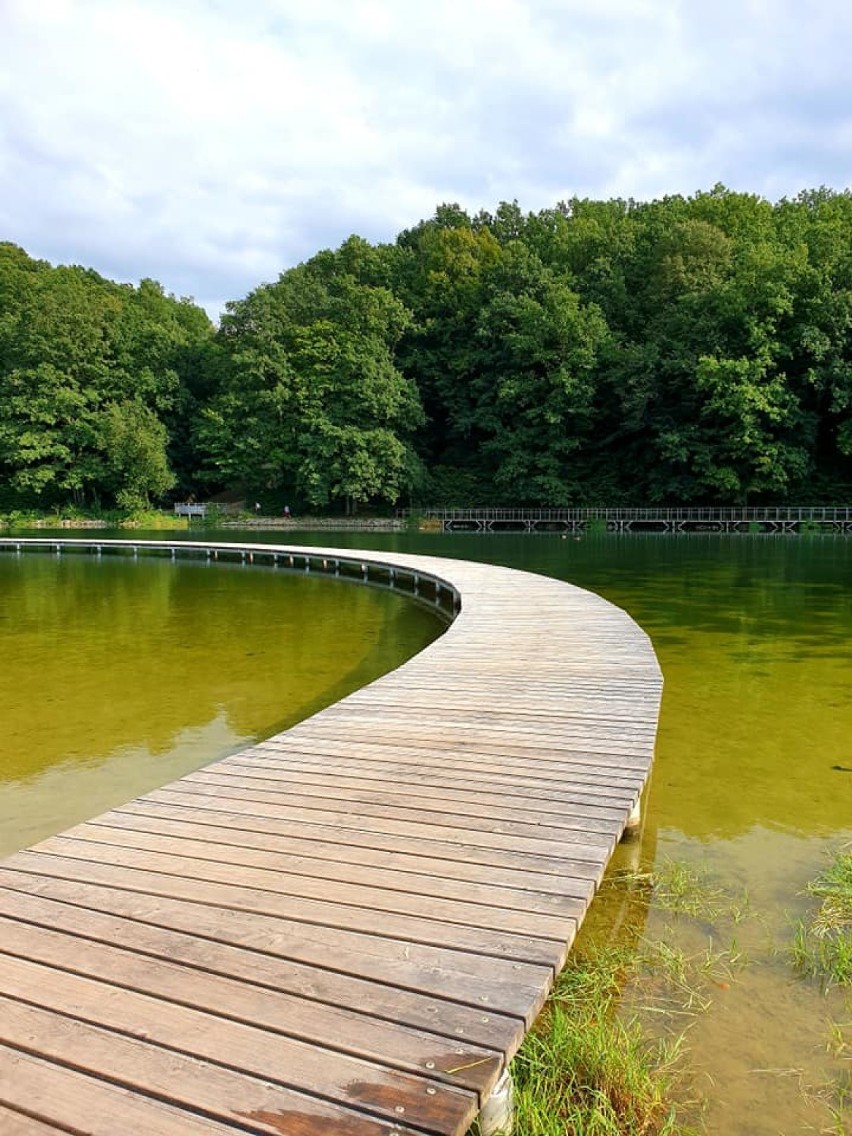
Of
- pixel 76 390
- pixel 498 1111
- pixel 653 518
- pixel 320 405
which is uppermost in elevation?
pixel 76 390

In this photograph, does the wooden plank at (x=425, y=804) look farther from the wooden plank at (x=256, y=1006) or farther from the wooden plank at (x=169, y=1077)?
the wooden plank at (x=169, y=1077)

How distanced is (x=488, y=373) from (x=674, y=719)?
1513 inches

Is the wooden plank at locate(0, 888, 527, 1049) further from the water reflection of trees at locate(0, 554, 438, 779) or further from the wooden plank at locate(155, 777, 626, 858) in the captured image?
the water reflection of trees at locate(0, 554, 438, 779)

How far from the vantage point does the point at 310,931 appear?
2311 millimetres

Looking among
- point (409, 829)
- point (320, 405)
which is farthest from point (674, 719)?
point (320, 405)

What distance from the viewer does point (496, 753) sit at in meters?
4.14

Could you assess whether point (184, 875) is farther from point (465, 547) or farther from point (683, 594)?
point (465, 547)

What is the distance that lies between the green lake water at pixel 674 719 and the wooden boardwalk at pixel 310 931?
63 cm

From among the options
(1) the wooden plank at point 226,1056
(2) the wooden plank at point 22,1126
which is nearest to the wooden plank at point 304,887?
(1) the wooden plank at point 226,1056

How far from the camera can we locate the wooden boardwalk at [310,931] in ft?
5.46

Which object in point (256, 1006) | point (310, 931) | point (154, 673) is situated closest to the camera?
point (256, 1006)

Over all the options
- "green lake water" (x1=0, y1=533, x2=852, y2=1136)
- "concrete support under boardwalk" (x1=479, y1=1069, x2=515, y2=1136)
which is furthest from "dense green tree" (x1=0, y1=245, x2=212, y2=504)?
"concrete support under boardwalk" (x1=479, y1=1069, x2=515, y2=1136)

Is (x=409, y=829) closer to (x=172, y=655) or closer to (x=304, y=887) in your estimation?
(x=304, y=887)

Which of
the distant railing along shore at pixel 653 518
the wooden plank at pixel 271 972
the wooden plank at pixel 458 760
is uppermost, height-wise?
the distant railing along shore at pixel 653 518
